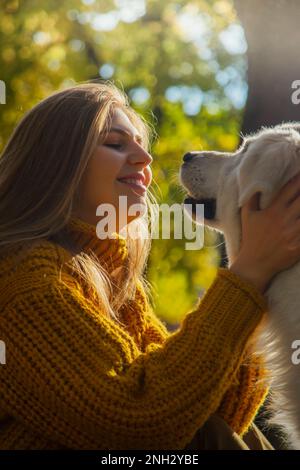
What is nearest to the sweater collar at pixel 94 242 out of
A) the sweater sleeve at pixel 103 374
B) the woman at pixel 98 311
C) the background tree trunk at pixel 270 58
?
the woman at pixel 98 311

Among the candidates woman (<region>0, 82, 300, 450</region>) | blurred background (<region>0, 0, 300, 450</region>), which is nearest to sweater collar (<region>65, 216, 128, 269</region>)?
woman (<region>0, 82, 300, 450</region>)

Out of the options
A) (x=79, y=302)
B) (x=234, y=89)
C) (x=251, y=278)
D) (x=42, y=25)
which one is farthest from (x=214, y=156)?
(x=234, y=89)

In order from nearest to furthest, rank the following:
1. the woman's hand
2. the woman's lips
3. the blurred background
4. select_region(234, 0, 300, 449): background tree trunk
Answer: the woman's hand, the woman's lips, select_region(234, 0, 300, 449): background tree trunk, the blurred background

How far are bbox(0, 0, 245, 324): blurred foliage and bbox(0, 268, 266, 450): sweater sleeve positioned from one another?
8.52m

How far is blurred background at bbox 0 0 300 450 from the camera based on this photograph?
38.0ft

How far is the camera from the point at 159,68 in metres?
13.9

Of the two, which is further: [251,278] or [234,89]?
[234,89]

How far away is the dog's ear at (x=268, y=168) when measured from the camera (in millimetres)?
2928

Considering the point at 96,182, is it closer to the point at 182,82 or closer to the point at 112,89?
the point at 112,89

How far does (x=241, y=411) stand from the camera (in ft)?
10.2

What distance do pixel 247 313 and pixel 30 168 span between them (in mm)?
1166

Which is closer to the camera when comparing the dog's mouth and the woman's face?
the woman's face

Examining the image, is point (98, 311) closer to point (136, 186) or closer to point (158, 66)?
point (136, 186)

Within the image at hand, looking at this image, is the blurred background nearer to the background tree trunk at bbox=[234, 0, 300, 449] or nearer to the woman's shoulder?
the background tree trunk at bbox=[234, 0, 300, 449]
